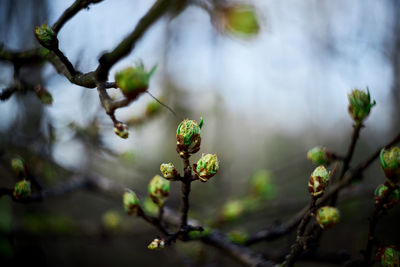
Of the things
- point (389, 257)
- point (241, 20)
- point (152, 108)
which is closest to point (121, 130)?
point (241, 20)

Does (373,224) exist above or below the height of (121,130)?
below

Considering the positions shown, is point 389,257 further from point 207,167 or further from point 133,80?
point 133,80

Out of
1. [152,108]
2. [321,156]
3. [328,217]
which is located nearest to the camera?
[328,217]

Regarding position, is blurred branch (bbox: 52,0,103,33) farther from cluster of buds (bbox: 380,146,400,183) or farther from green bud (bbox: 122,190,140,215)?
cluster of buds (bbox: 380,146,400,183)

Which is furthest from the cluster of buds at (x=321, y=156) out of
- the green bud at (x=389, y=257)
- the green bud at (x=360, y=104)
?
the green bud at (x=389, y=257)

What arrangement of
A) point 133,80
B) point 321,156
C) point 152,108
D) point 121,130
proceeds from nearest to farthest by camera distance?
1. point 133,80
2. point 121,130
3. point 321,156
4. point 152,108

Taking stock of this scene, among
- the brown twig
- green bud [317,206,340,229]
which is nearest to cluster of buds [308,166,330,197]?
green bud [317,206,340,229]

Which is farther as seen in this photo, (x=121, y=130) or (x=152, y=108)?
(x=152, y=108)

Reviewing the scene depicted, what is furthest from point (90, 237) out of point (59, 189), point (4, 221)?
point (59, 189)

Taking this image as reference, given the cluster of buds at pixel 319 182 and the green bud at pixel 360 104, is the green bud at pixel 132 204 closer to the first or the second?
the cluster of buds at pixel 319 182
